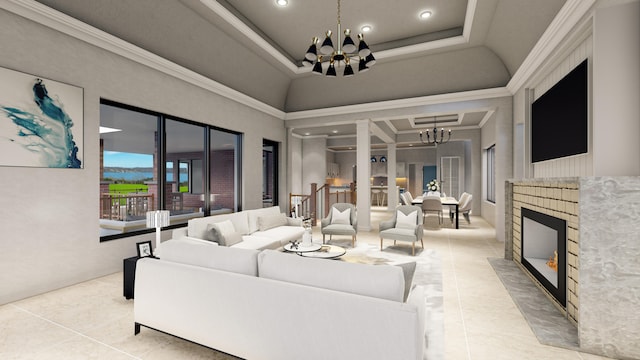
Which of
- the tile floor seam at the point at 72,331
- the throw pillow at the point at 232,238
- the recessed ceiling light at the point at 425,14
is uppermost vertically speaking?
the recessed ceiling light at the point at 425,14

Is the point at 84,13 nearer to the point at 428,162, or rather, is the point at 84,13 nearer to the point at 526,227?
the point at 526,227

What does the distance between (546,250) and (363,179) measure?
13.5 ft

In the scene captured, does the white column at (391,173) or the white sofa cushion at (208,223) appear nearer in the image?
the white sofa cushion at (208,223)

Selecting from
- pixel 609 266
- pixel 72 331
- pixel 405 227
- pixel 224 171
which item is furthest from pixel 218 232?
pixel 609 266

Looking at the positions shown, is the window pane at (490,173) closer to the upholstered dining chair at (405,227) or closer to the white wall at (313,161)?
the upholstered dining chair at (405,227)

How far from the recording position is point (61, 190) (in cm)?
337

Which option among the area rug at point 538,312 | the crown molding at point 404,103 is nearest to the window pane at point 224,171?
the crown molding at point 404,103

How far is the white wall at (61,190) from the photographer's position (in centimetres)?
299

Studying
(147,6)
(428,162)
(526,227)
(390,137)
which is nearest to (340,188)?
(390,137)

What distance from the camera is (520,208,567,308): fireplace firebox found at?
9.21 ft

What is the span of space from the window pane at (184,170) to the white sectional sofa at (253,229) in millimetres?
1085

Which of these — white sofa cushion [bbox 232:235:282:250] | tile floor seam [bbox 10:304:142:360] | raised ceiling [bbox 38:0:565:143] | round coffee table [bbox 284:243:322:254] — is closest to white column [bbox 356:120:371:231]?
raised ceiling [bbox 38:0:565:143]

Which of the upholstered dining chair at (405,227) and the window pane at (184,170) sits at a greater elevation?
the window pane at (184,170)

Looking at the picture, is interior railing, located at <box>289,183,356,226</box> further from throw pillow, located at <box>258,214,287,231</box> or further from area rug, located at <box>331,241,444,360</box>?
area rug, located at <box>331,241,444,360</box>
